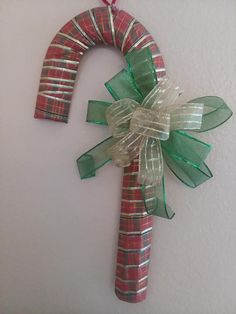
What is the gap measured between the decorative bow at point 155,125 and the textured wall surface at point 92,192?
0.18 ft

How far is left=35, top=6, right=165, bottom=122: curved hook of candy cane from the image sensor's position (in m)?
0.60

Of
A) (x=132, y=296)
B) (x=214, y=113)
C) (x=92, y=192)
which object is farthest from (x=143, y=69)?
(x=132, y=296)

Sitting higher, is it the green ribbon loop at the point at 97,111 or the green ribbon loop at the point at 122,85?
the green ribbon loop at the point at 122,85

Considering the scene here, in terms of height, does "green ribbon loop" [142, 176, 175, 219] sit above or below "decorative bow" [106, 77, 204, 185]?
below

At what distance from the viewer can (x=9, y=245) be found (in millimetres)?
744

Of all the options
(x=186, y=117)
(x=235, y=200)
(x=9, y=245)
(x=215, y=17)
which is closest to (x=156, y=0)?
(x=215, y=17)

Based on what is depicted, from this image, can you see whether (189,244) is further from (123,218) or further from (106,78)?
Answer: (106,78)

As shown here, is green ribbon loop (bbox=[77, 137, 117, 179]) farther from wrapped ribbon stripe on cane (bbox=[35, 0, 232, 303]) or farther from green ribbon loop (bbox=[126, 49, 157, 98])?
green ribbon loop (bbox=[126, 49, 157, 98])

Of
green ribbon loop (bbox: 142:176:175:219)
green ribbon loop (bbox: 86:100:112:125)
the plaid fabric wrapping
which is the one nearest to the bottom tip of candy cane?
the plaid fabric wrapping

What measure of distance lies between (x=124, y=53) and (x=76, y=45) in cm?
11

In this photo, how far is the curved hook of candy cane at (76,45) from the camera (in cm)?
60

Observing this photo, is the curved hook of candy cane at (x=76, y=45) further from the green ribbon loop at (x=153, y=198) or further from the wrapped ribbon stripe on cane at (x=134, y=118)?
the green ribbon loop at (x=153, y=198)

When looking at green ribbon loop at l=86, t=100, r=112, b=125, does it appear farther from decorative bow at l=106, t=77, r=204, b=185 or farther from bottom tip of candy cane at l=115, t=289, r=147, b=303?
bottom tip of candy cane at l=115, t=289, r=147, b=303

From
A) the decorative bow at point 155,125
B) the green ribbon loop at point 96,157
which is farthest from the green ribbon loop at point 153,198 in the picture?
the green ribbon loop at point 96,157
